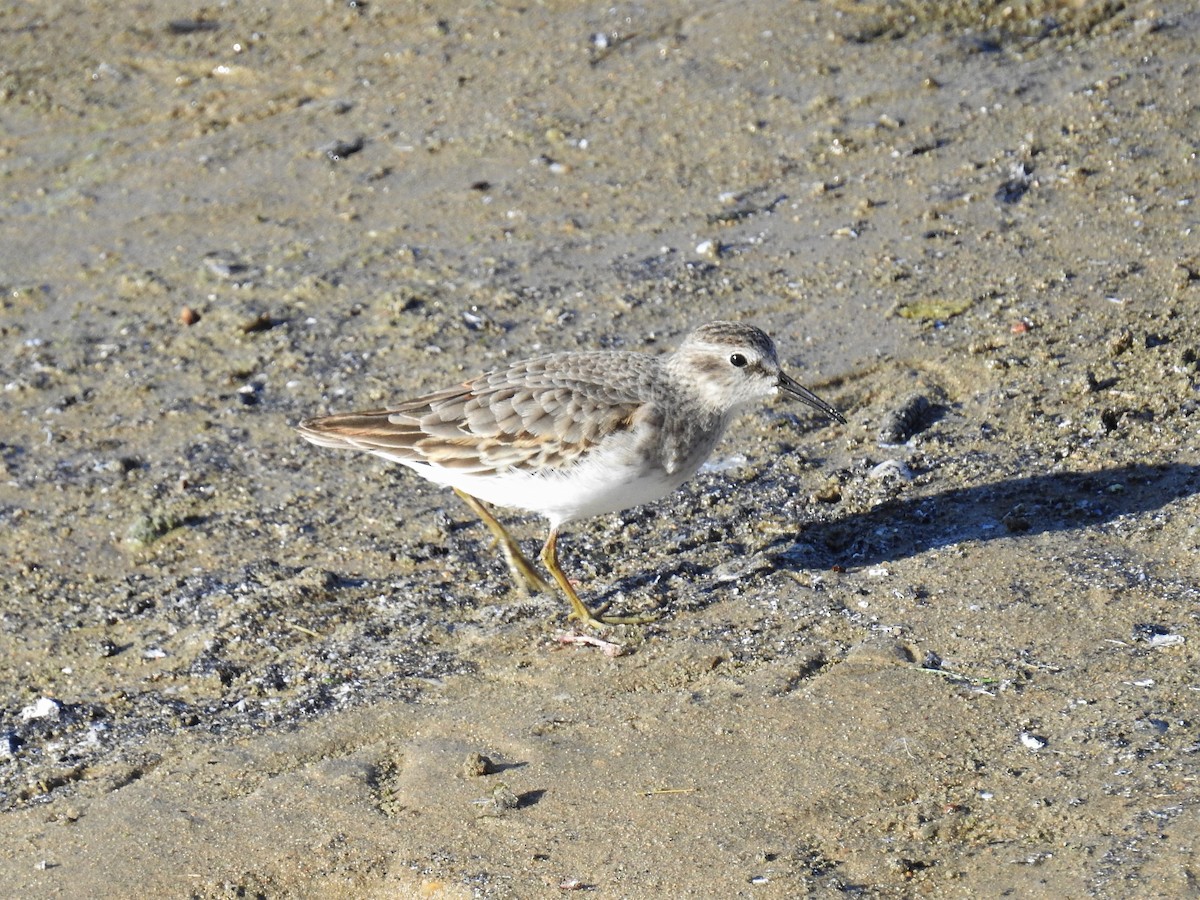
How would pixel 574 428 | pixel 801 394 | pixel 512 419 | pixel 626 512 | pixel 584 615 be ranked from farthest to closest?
pixel 626 512 → pixel 801 394 → pixel 512 419 → pixel 574 428 → pixel 584 615

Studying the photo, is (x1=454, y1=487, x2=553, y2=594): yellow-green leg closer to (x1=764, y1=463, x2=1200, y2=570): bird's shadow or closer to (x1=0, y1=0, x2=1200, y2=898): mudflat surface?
(x1=0, y1=0, x2=1200, y2=898): mudflat surface

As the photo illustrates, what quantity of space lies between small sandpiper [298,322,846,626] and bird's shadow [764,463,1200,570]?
556 millimetres

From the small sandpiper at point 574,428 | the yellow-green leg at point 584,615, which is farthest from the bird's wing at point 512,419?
the yellow-green leg at point 584,615

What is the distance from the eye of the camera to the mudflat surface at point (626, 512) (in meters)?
4.73

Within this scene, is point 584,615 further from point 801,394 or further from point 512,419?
point 801,394

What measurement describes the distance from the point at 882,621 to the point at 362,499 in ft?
9.10

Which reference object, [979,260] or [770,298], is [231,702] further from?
[979,260]

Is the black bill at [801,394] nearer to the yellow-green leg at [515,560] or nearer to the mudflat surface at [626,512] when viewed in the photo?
the mudflat surface at [626,512]

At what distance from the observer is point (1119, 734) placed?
187 inches

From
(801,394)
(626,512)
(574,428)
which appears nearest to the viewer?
(574,428)

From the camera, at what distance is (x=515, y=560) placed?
6422mm

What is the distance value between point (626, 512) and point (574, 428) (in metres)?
0.95

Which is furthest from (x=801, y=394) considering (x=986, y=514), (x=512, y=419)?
(x=512, y=419)

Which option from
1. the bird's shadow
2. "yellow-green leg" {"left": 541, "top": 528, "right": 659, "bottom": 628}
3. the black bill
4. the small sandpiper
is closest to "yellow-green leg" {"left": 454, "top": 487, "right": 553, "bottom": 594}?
the small sandpiper
